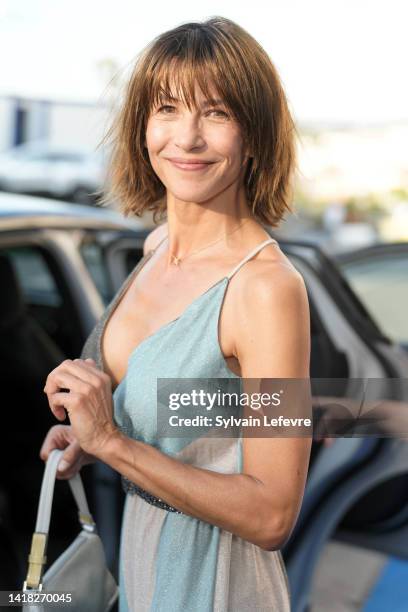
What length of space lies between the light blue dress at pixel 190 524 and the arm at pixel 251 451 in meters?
0.09

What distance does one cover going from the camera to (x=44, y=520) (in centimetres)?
138

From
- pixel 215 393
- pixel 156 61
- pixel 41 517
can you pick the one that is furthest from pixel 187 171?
pixel 41 517

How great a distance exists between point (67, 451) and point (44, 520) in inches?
7.1

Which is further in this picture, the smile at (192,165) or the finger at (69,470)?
the finger at (69,470)

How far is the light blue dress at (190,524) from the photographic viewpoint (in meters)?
1.35

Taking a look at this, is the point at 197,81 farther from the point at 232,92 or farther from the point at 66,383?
the point at 66,383

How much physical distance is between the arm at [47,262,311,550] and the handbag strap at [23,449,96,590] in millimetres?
189

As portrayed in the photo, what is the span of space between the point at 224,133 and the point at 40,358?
1.70 m

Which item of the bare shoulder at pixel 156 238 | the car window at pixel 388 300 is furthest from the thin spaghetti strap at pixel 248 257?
the car window at pixel 388 300

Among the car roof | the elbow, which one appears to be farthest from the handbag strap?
the car roof

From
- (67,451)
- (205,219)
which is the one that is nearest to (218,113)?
(205,219)

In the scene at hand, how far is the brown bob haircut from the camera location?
4.40 feet

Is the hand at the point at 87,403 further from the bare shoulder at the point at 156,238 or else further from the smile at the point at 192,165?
the bare shoulder at the point at 156,238

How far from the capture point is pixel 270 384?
1.28 m
